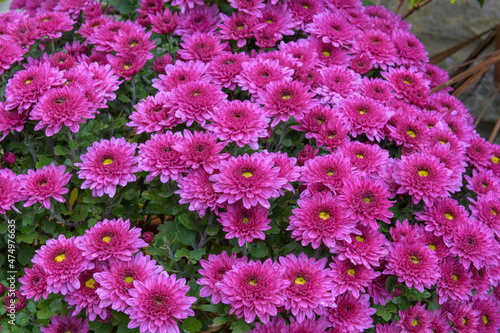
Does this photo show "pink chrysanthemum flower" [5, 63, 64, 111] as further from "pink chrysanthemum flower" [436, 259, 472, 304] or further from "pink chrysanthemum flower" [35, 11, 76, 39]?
"pink chrysanthemum flower" [436, 259, 472, 304]

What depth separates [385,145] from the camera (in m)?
2.02

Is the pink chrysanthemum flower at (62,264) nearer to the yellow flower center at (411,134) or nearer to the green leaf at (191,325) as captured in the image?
the green leaf at (191,325)

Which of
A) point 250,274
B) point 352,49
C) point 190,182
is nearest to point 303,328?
point 250,274

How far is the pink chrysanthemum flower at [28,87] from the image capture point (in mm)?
1723

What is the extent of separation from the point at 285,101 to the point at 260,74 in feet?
0.76

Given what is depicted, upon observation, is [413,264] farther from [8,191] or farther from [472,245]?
[8,191]

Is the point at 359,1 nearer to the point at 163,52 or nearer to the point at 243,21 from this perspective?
the point at 243,21

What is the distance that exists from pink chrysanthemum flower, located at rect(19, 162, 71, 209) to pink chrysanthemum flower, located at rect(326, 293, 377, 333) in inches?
40.1

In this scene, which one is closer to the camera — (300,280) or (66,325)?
(300,280)

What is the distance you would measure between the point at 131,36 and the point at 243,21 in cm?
53

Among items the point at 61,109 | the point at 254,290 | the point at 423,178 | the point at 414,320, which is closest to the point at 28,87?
the point at 61,109

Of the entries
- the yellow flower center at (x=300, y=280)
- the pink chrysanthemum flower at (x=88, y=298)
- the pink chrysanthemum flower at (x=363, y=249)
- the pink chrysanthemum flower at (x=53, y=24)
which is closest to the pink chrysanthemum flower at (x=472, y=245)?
the pink chrysanthemum flower at (x=363, y=249)

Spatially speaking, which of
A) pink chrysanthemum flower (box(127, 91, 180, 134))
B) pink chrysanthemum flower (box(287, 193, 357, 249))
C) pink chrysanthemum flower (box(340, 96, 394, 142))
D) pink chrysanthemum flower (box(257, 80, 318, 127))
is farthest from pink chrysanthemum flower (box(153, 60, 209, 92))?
pink chrysanthemum flower (box(287, 193, 357, 249))

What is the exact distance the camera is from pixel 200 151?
4.95 feet
